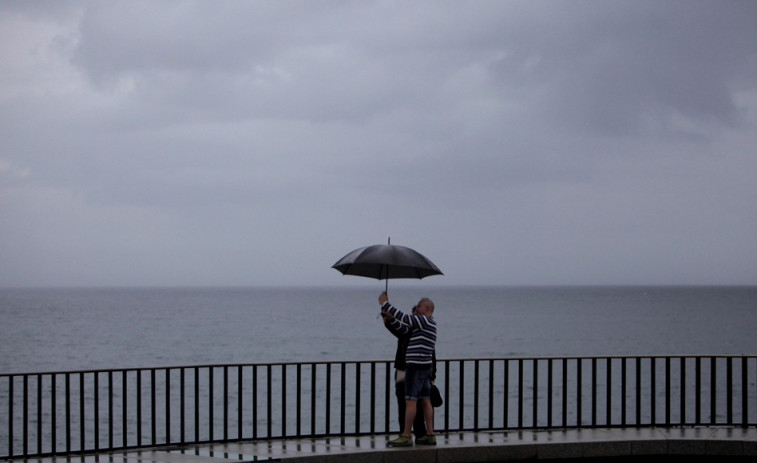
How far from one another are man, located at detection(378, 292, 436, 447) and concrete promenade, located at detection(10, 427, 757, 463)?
219 millimetres

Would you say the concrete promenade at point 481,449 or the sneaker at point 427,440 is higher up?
the sneaker at point 427,440

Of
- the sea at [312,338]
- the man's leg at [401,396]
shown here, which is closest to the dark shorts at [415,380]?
the man's leg at [401,396]

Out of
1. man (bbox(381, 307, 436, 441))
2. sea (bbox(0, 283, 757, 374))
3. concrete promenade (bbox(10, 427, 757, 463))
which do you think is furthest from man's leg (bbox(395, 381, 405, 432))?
sea (bbox(0, 283, 757, 374))

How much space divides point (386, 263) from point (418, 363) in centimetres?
111

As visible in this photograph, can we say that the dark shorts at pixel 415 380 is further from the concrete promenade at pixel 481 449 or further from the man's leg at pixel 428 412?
the concrete promenade at pixel 481 449

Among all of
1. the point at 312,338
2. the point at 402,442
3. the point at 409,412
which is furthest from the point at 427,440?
the point at 312,338

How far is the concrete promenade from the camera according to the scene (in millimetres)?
8773

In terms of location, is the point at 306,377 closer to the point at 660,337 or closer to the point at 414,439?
the point at 660,337

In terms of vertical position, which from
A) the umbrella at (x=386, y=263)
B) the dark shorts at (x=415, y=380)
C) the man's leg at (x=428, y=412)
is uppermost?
the umbrella at (x=386, y=263)

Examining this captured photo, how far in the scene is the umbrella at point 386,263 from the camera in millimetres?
8875

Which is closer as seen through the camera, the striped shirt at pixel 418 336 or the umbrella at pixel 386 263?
the striped shirt at pixel 418 336

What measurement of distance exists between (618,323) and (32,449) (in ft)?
241

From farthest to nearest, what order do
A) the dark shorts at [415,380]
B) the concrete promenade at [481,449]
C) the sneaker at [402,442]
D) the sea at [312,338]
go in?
the sea at [312,338] < the sneaker at [402,442] < the dark shorts at [415,380] < the concrete promenade at [481,449]

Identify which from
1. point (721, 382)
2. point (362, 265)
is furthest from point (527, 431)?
point (721, 382)
